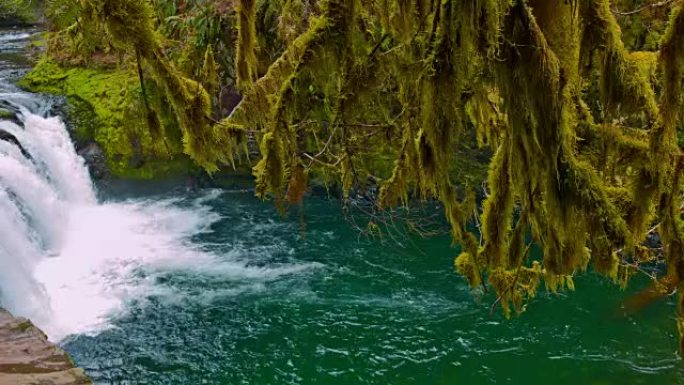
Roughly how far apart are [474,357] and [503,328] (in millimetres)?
698

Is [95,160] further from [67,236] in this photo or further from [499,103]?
[499,103]

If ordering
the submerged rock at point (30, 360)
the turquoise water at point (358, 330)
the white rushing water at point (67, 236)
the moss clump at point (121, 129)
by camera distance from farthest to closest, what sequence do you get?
the moss clump at point (121, 129) < the white rushing water at point (67, 236) < the turquoise water at point (358, 330) < the submerged rock at point (30, 360)

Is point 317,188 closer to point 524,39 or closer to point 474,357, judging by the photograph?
point 474,357

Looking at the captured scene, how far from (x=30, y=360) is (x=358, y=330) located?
139 inches

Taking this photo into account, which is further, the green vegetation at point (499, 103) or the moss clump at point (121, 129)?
the moss clump at point (121, 129)

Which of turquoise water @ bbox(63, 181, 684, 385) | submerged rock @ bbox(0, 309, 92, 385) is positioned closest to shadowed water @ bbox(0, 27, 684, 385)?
turquoise water @ bbox(63, 181, 684, 385)

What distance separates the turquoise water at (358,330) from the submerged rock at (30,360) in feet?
3.26

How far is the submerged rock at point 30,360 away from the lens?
198 inches

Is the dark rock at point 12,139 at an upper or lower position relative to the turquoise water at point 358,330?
upper

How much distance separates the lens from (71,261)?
927 centimetres

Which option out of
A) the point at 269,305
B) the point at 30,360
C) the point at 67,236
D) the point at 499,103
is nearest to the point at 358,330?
the point at 269,305

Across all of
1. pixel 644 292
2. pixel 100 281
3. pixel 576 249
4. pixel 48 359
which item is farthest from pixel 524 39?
pixel 100 281

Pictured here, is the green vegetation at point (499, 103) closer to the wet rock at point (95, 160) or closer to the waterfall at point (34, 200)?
the waterfall at point (34, 200)

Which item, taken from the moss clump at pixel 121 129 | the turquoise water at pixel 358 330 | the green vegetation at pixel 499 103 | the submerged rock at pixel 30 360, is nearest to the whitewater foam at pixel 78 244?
the turquoise water at pixel 358 330
